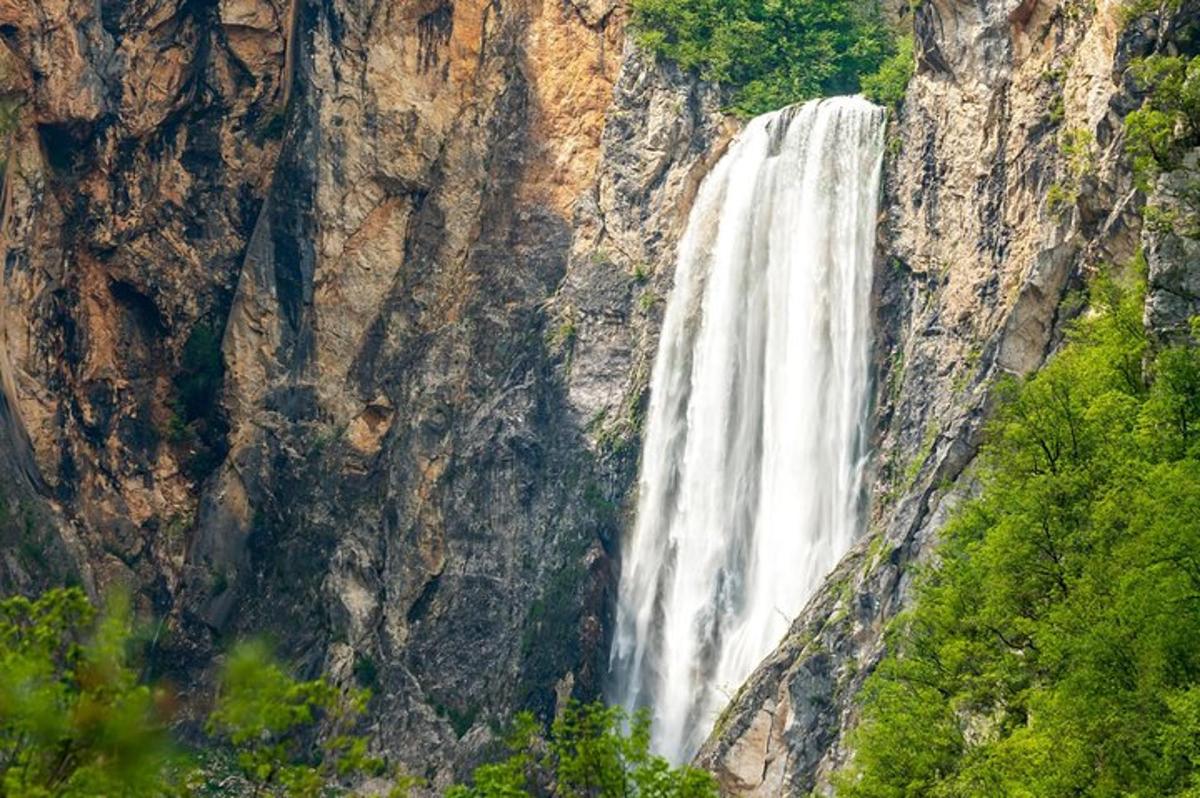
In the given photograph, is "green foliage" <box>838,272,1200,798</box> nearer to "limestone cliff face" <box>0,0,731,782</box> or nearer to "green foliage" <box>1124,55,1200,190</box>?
"green foliage" <box>1124,55,1200,190</box>

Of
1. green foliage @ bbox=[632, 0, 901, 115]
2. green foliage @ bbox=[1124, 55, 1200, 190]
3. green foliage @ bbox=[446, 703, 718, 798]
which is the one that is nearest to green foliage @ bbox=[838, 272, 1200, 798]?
green foliage @ bbox=[1124, 55, 1200, 190]

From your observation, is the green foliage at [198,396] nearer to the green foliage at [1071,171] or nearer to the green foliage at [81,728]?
the green foliage at [1071,171]

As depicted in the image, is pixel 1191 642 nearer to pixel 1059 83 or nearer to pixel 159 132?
pixel 1059 83

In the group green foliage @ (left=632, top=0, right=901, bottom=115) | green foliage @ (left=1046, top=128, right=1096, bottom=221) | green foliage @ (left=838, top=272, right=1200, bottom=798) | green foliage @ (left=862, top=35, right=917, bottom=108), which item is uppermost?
green foliage @ (left=632, top=0, right=901, bottom=115)

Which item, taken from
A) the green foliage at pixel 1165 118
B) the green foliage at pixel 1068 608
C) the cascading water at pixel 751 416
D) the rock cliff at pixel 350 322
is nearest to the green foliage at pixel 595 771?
the green foliage at pixel 1068 608

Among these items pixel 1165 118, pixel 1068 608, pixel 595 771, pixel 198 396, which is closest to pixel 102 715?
pixel 595 771

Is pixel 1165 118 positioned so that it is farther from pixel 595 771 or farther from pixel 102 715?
pixel 102 715

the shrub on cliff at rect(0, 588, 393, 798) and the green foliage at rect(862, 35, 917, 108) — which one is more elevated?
the green foliage at rect(862, 35, 917, 108)
